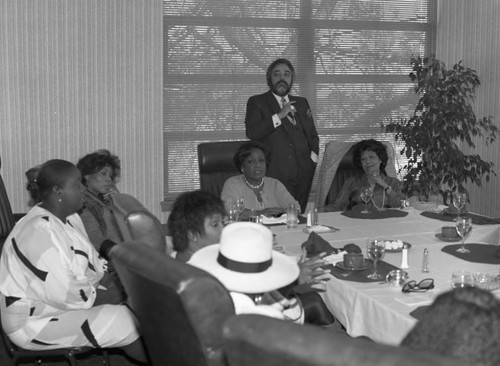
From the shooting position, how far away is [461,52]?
6961 mm

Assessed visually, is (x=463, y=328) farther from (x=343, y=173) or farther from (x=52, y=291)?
(x=343, y=173)

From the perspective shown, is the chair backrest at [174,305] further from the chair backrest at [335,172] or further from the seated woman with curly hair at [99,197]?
the chair backrest at [335,172]

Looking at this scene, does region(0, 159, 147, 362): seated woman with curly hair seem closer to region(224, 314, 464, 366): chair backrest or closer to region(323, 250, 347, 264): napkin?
region(323, 250, 347, 264): napkin

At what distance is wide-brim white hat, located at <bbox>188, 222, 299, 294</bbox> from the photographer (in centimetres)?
219

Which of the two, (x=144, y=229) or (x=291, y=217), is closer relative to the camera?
(x=144, y=229)

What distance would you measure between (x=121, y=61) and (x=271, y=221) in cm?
255

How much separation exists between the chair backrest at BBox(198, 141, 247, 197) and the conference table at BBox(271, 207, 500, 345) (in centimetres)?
83

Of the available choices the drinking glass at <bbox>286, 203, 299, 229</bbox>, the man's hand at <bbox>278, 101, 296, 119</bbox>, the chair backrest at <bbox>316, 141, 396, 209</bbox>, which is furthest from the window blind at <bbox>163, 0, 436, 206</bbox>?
the drinking glass at <bbox>286, 203, 299, 229</bbox>

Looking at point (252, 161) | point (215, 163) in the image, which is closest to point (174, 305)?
point (252, 161)

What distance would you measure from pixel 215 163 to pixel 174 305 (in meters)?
3.13

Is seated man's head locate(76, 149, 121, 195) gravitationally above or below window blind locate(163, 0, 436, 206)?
below

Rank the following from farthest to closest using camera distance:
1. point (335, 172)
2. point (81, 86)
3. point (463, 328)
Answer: point (81, 86) → point (335, 172) → point (463, 328)

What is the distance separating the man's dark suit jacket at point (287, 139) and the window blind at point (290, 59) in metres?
0.89

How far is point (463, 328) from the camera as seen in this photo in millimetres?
1237
